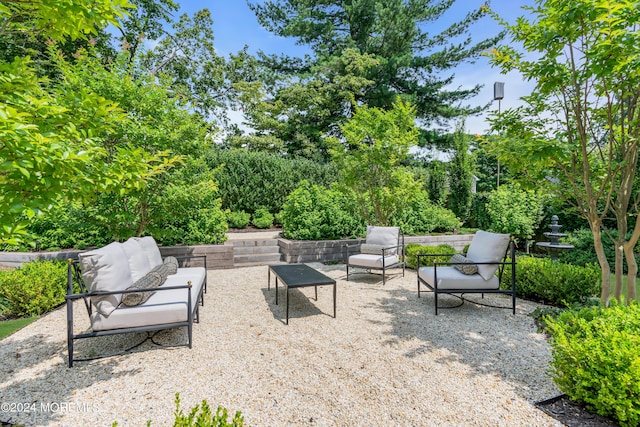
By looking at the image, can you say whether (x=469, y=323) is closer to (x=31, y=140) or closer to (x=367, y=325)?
(x=367, y=325)

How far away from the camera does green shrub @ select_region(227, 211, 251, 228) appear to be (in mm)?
10242

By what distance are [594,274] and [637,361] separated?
10.4 ft

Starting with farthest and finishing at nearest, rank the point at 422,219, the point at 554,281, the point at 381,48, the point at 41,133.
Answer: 1. the point at 381,48
2. the point at 422,219
3. the point at 554,281
4. the point at 41,133

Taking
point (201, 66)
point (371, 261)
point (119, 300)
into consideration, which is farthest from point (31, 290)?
point (201, 66)

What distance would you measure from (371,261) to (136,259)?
3720mm

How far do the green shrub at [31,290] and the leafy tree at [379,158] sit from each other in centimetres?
586

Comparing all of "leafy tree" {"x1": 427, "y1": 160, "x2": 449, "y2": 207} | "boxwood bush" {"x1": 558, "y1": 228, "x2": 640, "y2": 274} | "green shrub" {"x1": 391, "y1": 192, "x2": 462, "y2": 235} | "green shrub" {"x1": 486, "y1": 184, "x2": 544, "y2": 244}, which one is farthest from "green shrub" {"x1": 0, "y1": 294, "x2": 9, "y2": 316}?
"leafy tree" {"x1": 427, "y1": 160, "x2": 449, "y2": 207}

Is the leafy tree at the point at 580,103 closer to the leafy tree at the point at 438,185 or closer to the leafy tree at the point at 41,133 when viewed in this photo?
the leafy tree at the point at 41,133

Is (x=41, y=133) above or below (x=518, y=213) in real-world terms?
above

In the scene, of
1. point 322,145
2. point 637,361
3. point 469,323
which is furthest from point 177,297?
point 322,145

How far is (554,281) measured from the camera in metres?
4.38

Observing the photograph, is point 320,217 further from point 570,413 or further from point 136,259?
point 570,413

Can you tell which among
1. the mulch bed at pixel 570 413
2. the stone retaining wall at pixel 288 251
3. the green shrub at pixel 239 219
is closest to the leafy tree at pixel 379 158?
the stone retaining wall at pixel 288 251

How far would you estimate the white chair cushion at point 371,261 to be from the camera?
564 cm
